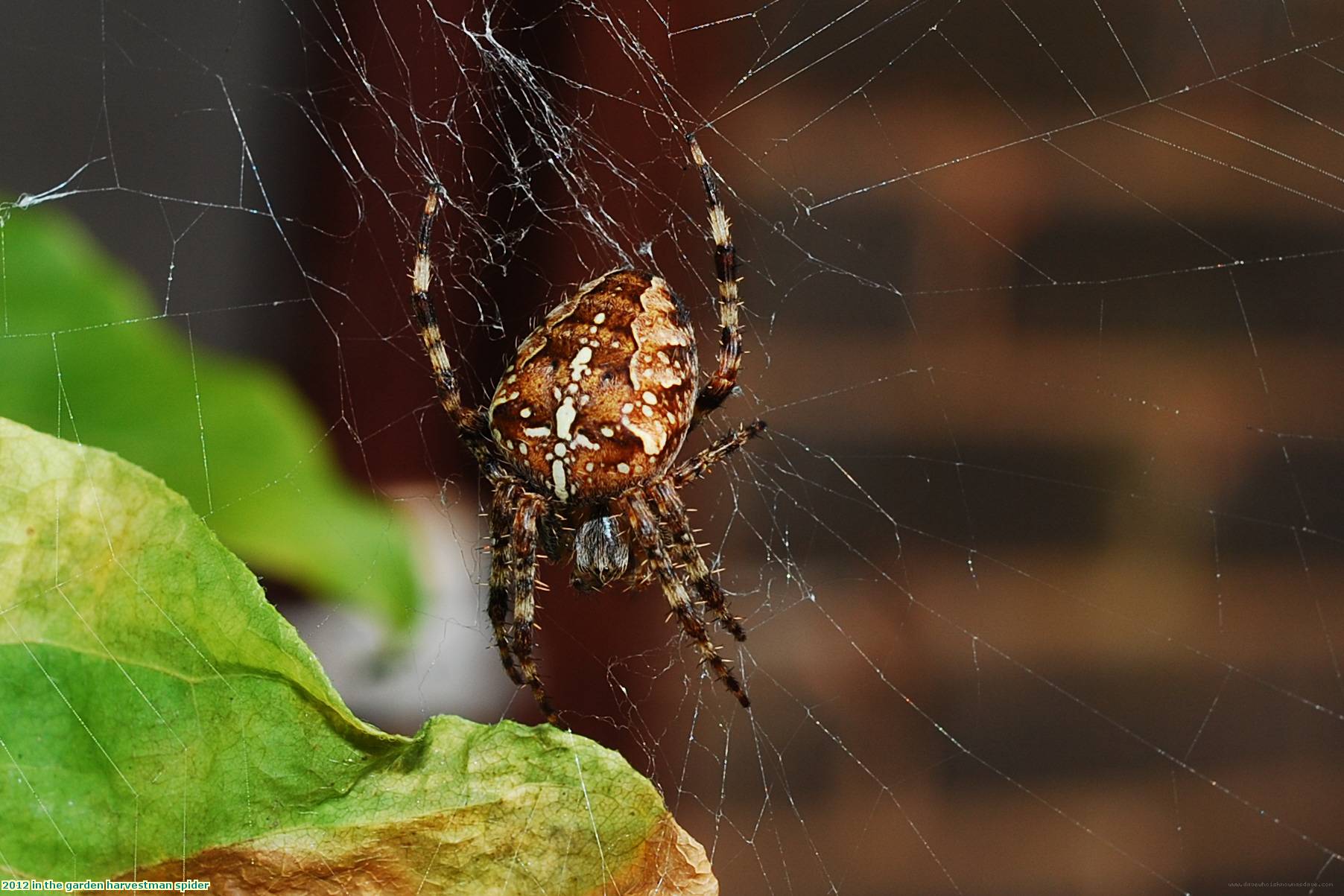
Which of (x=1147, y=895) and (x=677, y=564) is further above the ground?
(x=677, y=564)

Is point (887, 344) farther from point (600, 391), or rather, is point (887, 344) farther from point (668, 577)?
point (600, 391)

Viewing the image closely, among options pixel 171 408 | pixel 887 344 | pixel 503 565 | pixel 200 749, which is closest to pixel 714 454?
pixel 503 565

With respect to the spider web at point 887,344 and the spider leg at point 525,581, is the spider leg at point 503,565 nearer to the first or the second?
the spider leg at point 525,581

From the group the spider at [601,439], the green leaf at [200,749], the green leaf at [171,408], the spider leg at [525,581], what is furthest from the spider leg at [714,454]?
the green leaf at [200,749]

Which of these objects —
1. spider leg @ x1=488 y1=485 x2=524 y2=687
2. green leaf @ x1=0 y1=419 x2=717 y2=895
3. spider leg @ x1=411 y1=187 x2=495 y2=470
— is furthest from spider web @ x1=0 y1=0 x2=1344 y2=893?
green leaf @ x1=0 y1=419 x2=717 y2=895

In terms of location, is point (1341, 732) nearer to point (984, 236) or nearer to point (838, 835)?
point (838, 835)

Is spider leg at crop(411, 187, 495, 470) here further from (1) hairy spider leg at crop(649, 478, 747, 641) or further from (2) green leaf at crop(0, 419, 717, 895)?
(2) green leaf at crop(0, 419, 717, 895)

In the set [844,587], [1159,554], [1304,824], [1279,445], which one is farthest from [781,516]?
[1304,824]
